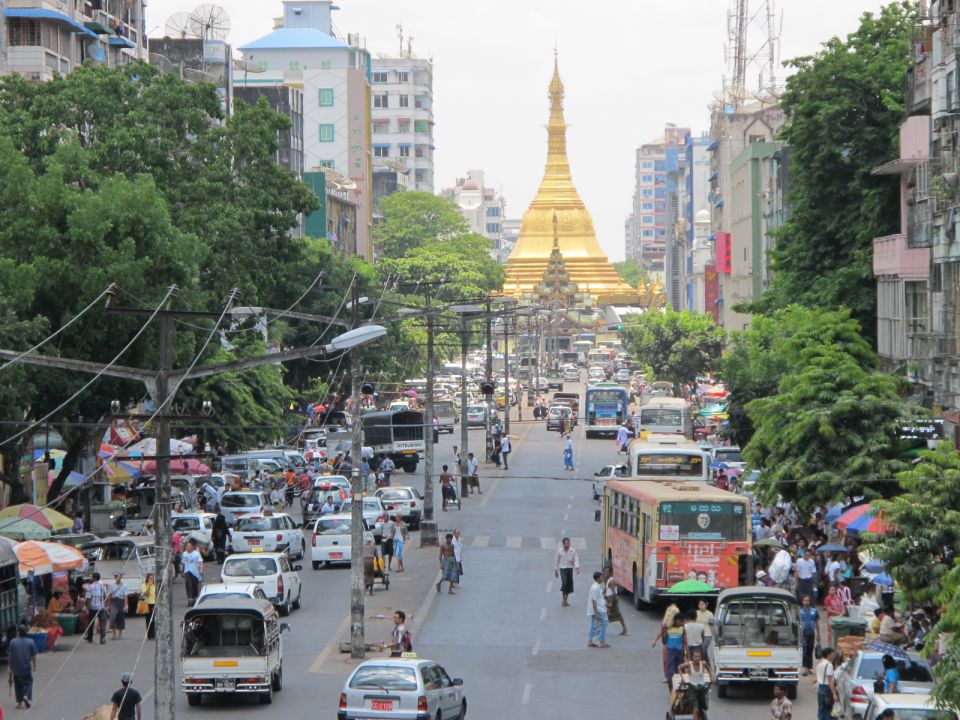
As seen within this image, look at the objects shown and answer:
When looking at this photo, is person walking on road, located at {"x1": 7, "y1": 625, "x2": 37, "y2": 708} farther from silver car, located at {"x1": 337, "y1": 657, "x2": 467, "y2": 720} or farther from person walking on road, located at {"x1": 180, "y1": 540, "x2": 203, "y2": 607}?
person walking on road, located at {"x1": 180, "y1": 540, "x2": 203, "y2": 607}

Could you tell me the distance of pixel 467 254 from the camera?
154 meters

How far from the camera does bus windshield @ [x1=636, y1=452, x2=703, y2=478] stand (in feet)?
157

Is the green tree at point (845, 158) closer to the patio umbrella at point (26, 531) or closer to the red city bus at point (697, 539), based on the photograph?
the red city bus at point (697, 539)

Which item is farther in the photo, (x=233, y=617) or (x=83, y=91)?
(x=83, y=91)

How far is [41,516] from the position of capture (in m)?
40.8

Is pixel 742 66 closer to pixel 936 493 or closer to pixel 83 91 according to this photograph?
pixel 83 91

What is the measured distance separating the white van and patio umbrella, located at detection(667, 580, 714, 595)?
902 centimetres

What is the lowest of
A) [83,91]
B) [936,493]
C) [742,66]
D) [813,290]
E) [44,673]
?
[44,673]

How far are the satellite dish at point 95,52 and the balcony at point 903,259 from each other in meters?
30.8

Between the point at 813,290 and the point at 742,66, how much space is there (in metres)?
93.9

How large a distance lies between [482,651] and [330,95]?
383ft

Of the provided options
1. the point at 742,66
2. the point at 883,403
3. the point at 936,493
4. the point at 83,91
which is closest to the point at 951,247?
the point at 883,403

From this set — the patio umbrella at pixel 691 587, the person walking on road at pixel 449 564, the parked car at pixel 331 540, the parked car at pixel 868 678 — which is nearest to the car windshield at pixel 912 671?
the parked car at pixel 868 678

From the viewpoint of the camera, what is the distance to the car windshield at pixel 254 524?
44.4 metres
